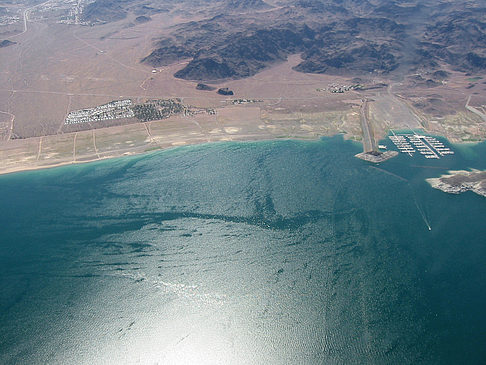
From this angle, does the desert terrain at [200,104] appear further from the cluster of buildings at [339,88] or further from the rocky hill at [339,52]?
the rocky hill at [339,52]

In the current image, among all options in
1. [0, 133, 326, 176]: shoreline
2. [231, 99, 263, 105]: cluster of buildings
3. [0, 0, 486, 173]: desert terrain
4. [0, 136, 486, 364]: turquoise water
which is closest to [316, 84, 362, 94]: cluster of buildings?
[0, 0, 486, 173]: desert terrain

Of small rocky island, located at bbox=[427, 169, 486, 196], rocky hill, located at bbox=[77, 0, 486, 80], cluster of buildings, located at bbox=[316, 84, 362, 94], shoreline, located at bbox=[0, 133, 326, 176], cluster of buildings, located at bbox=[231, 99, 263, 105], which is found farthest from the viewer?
rocky hill, located at bbox=[77, 0, 486, 80]

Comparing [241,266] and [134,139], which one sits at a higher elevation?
[241,266]

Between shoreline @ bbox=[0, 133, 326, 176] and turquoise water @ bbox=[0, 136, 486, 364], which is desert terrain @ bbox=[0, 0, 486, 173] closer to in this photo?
shoreline @ bbox=[0, 133, 326, 176]

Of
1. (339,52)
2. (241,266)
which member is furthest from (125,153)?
(339,52)

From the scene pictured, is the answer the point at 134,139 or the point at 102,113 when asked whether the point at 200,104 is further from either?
the point at 102,113

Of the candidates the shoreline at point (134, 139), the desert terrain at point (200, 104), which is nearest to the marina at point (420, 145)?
the desert terrain at point (200, 104)
